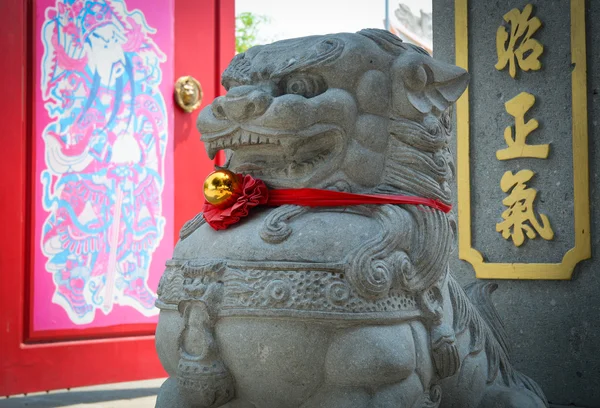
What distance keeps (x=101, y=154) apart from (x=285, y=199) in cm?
228

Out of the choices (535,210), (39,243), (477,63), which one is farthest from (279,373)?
(39,243)

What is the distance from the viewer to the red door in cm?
373

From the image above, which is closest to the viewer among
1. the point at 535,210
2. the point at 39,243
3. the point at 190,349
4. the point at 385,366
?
the point at 385,366

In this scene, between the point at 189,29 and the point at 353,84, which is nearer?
the point at 353,84

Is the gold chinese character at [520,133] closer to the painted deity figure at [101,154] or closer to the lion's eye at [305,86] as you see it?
the lion's eye at [305,86]

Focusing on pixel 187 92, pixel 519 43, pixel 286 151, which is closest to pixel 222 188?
pixel 286 151

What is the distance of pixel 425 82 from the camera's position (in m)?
2.10

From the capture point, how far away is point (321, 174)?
2029 mm

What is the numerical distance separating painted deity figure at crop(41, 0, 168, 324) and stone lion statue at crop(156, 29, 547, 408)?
1908 mm

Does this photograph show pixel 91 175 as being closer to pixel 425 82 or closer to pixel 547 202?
pixel 547 202

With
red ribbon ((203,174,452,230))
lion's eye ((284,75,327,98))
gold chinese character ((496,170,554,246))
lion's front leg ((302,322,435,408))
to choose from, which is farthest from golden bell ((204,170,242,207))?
gold chinese character ((496,170,554,246))

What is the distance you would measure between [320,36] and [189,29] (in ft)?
8.15

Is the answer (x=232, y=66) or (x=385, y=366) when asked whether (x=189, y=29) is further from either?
(x=385, y=366)

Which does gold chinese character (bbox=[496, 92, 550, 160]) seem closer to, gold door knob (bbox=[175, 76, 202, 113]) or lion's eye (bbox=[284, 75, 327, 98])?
lion's eye (bbox=[284, 75, 327, 98])
